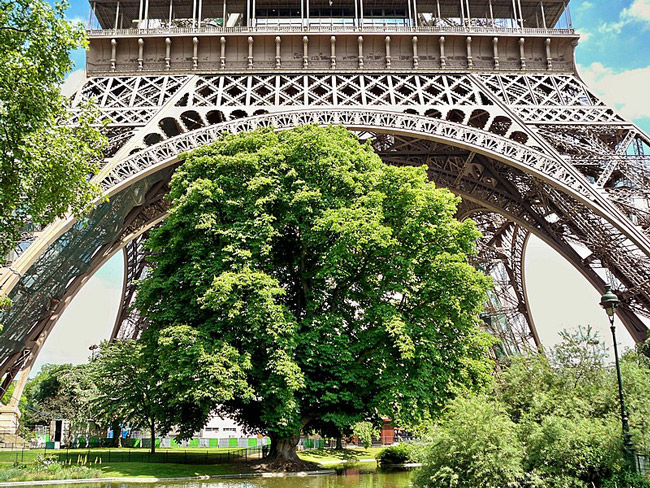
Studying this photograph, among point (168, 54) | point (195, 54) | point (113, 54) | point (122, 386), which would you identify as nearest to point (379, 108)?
point (195, 54)

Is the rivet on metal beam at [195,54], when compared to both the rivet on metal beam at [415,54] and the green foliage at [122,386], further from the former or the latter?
the green foliage at [122,386]

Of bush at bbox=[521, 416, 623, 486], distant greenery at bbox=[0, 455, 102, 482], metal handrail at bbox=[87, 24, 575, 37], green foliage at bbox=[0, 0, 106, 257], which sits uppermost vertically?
metal handrail at bbox=[87, 24, 575, 37]

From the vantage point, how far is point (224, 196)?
810 inches

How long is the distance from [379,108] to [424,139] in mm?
2820

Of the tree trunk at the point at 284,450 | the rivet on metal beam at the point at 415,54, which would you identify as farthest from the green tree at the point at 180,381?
the rivet on metal beam at the point at 415,54

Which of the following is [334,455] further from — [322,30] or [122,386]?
[322,30]

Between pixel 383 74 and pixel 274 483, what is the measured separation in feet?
62.4

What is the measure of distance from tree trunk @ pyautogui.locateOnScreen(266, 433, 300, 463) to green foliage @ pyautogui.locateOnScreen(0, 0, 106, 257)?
1105cm

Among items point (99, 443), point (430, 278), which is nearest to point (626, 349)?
point (430, 278)

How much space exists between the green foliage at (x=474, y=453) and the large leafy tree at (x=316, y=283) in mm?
5604

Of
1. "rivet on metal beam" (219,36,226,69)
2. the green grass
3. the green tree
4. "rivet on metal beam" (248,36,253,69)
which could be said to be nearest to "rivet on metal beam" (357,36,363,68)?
"rivet on metal beam" (248,36,253,69)

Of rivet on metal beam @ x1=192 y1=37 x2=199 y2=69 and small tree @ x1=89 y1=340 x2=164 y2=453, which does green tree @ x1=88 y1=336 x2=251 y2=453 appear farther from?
rivet on metal beam @ x1=192 y1=37 x2=199 y2=69

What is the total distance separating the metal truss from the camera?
77.2ft

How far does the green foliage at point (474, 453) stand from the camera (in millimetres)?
11367
